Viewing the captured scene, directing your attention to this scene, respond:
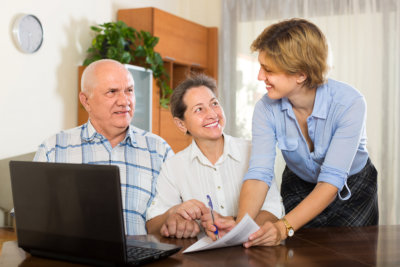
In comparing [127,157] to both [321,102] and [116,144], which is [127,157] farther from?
[321,102]

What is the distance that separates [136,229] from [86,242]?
1.03 m

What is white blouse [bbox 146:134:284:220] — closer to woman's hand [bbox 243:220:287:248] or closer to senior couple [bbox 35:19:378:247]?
senior couple [bbox 35:19:378:247]

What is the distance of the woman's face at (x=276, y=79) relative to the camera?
1.73 meters

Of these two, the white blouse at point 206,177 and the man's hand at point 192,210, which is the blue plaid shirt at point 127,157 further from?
the man's hand at point 192,210

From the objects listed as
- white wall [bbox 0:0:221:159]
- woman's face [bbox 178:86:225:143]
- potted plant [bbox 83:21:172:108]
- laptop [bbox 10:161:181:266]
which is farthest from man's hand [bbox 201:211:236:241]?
potted plant [bbox 83:21:172:108]

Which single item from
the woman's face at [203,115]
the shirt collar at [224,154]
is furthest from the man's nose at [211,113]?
the shirt collar at [224,154]

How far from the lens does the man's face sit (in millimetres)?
2238

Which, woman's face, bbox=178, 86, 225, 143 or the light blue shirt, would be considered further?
woman's face, bbox=178, 86, 225, 143

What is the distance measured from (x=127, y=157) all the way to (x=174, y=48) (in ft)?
9.24

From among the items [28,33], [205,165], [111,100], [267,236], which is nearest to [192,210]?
[267,236]

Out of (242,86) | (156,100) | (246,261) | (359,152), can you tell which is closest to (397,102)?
(242,86)

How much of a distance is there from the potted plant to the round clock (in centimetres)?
46

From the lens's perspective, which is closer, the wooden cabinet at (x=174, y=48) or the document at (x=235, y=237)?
the document at (x=235, y=237)

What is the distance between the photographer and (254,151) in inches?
74.6
